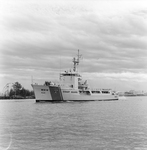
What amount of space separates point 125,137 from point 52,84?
55.2m

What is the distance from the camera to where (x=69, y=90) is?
77250 mm

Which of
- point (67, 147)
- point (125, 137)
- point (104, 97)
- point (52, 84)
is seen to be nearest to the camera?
point (67, 147)

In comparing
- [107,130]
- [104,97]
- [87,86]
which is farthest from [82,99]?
[107,130]

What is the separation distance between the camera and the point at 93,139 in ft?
60.5

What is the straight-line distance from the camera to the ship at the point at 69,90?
7400 centimetres

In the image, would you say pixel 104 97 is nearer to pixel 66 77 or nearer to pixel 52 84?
pixel 66 77

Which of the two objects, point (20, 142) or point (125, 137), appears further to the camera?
point (125, 137)

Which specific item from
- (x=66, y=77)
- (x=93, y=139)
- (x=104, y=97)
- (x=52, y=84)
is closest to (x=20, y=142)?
(x=93, y=139)

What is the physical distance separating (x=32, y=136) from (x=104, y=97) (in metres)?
72.3

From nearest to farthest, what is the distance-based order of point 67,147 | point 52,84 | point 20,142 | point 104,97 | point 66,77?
point 67,147 < point 20,142 < point 52,84 < point 66,77 < point 104,97

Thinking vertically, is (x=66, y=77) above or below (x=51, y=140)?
above

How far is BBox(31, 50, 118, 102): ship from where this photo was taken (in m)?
74.0

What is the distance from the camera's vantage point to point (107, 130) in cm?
2212

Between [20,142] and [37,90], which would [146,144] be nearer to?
[20,142]
